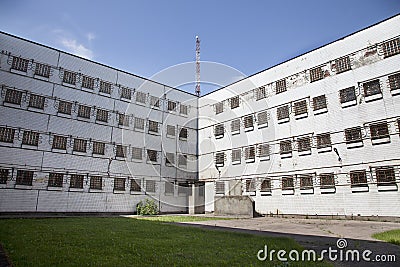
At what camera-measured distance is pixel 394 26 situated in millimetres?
19656

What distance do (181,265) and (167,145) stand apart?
2715 cm

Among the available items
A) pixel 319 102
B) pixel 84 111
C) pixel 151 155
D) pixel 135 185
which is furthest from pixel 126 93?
pixel 319 102

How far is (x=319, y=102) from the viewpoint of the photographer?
23.3 meters

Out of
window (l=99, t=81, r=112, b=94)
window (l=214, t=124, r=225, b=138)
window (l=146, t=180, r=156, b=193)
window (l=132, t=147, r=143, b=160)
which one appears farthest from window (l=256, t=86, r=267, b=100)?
window (l=99, t=81, r=112, b=94)

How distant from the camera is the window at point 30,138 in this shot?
2237 centimetres

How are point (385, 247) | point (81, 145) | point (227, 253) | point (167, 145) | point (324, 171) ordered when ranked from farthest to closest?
point (167, 145)
point (81, 145)
point (324, 171)
point (385, 247)
point (227, 253)

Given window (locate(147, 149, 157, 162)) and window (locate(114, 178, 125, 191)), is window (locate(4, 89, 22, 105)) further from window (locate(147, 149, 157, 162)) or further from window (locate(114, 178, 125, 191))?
window (locate(147, 149, 157, 162))

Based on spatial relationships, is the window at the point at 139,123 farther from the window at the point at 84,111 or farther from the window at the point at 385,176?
the window at the point at 385,176

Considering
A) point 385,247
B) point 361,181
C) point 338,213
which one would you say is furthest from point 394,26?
point 385,247

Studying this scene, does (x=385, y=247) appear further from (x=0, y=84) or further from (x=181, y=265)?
(x=0, y=84)

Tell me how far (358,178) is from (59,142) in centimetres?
2391

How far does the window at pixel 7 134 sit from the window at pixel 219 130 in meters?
19.7

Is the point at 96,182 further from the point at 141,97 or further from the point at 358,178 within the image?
the point at 358,178

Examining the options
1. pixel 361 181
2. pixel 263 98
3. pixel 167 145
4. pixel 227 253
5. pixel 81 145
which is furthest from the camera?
pixel 167 145
